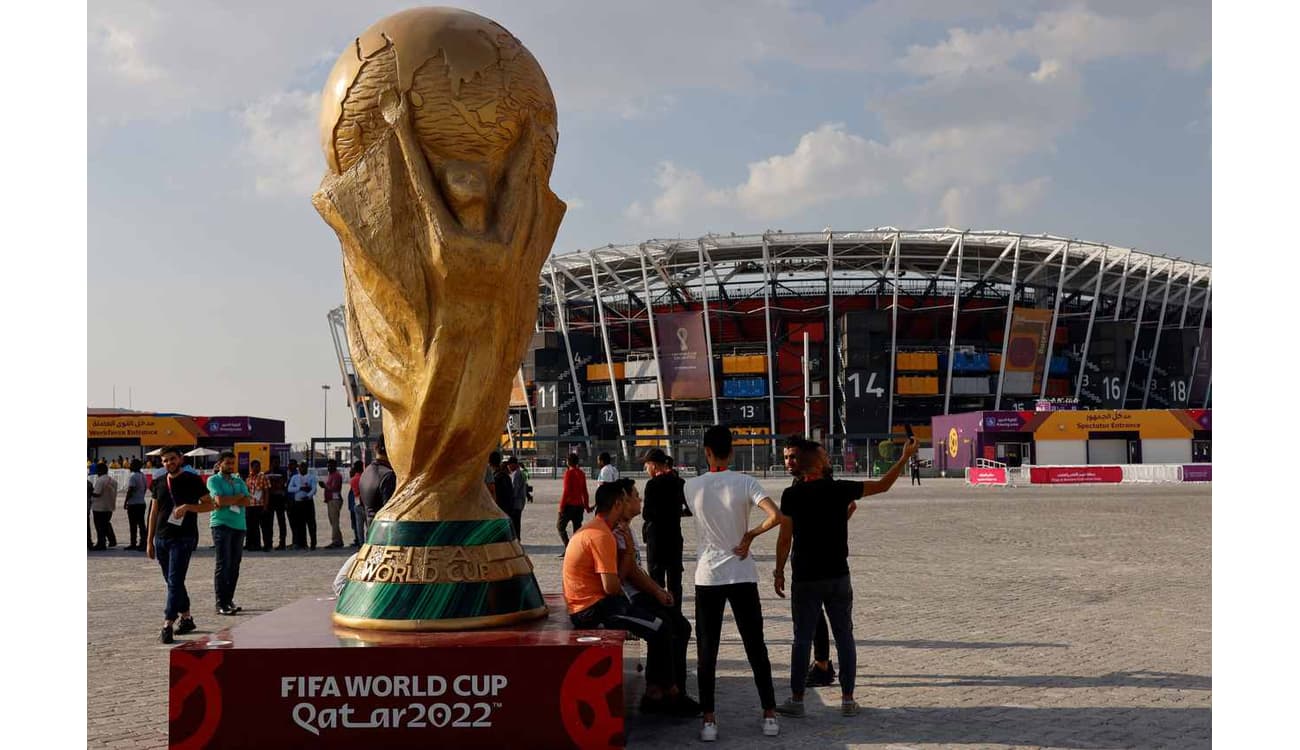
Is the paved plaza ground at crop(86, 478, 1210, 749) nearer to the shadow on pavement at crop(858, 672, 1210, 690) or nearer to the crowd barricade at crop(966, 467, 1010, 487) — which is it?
the shadow on pavement at crop(858, 672, 1210, 690)

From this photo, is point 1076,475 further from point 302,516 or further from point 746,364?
point 302,516

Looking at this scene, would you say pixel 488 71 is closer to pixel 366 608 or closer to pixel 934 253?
pixel 366 608

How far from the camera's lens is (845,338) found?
5431cm

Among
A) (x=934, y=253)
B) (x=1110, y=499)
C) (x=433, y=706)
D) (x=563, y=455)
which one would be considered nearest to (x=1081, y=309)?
(x=934, y=253)

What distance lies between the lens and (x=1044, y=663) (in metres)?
7.36

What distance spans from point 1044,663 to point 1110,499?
21.9 meters

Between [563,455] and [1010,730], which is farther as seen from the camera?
[563,455]

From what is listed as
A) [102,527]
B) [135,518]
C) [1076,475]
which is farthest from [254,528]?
[1076,475]

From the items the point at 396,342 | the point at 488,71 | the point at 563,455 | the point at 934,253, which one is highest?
the point at 934,253

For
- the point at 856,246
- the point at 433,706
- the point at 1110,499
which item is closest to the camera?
the point at 433,706

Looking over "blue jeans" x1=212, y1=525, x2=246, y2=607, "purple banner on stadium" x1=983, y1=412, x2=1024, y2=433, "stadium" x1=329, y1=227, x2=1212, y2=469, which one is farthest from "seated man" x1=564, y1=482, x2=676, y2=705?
"stadium" x1=329, y1=227, x2=1212, y2=469

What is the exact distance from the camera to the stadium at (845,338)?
53.4 metres

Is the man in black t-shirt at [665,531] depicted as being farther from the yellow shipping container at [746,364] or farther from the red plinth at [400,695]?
the yellow shipping container at [746,364]

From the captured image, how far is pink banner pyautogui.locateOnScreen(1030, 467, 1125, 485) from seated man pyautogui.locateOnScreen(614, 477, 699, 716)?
3385 centimetres
